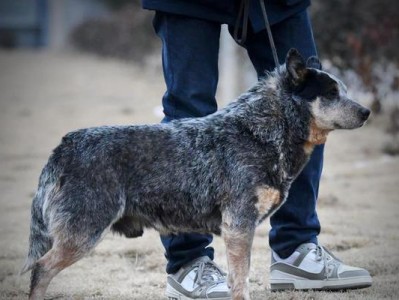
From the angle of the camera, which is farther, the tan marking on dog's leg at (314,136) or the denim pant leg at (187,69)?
the denim pant leg at (187,69)

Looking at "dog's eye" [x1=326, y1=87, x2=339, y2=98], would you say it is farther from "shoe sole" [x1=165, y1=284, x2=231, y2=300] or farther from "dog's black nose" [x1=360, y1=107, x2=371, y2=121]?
"shoe sole" [x1=165, y1=284, x2=231, y2=300]

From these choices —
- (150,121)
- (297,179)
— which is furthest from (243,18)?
(150,121)

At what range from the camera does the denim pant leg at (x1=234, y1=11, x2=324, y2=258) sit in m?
4.51

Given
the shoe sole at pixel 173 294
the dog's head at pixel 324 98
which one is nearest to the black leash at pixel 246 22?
the dog's head at pixel 324 98

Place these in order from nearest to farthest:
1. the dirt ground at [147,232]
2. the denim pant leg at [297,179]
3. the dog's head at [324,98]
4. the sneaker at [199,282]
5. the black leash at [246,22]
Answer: the dog's head at [324,98] → the black leash at [246,22] → the sneaker at [199,282] → the denim pant leg at [297,179] → the dirt ground at [147,232]

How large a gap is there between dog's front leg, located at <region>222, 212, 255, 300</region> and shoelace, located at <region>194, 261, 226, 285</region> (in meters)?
0.45

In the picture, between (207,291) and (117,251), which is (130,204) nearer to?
(207,291)

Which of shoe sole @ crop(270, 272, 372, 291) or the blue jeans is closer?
the blue jeans

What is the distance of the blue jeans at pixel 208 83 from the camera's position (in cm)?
437

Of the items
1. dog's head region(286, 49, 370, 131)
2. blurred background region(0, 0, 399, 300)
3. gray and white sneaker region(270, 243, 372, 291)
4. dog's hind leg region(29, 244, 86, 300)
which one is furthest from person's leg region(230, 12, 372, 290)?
dog's hind leg region(29, 244, 86, 300)

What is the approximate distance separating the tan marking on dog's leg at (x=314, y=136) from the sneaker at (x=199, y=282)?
0.88 meters

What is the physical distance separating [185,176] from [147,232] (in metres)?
2.64

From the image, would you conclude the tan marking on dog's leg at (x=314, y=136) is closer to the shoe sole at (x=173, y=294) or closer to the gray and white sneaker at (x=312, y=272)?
the gray and white sneaker at (x=312, y=272)

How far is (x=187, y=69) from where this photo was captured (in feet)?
14.3
